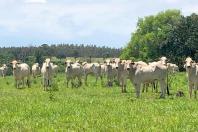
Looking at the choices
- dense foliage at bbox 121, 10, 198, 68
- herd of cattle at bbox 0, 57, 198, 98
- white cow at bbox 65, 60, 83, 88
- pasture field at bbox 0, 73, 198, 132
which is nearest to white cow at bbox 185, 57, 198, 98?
herd of cattle at bbox 0, 57, 198, 98

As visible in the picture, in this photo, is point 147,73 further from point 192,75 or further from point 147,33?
point 147,33

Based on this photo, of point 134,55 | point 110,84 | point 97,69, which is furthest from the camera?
point 134,55

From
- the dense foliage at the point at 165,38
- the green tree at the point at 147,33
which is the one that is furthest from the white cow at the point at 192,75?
the green tree at the point at 147,33

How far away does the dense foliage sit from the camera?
8206 centimetres

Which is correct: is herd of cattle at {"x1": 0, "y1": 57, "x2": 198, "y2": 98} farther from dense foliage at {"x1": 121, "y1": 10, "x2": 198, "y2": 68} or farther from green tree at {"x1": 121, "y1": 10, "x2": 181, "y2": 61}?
green tree at {"x1": 121, "y1": 10, "x2": 181, "y2": 61}

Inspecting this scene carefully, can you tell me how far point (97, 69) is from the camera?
51.2 metres

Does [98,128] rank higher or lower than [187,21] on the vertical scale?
lower

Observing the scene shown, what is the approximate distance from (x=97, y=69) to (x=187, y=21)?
133ft

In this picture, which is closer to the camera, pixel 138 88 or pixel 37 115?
pixel 37 115

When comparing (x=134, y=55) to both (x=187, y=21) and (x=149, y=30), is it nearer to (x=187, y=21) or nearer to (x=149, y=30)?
(x=149, y=30)

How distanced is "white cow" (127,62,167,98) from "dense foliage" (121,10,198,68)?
50481 millimetres

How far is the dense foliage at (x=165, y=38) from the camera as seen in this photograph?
269 feet

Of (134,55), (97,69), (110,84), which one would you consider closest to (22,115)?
(110,84)

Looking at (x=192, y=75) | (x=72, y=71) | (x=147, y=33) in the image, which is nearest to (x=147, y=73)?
(x=192, y=75)
